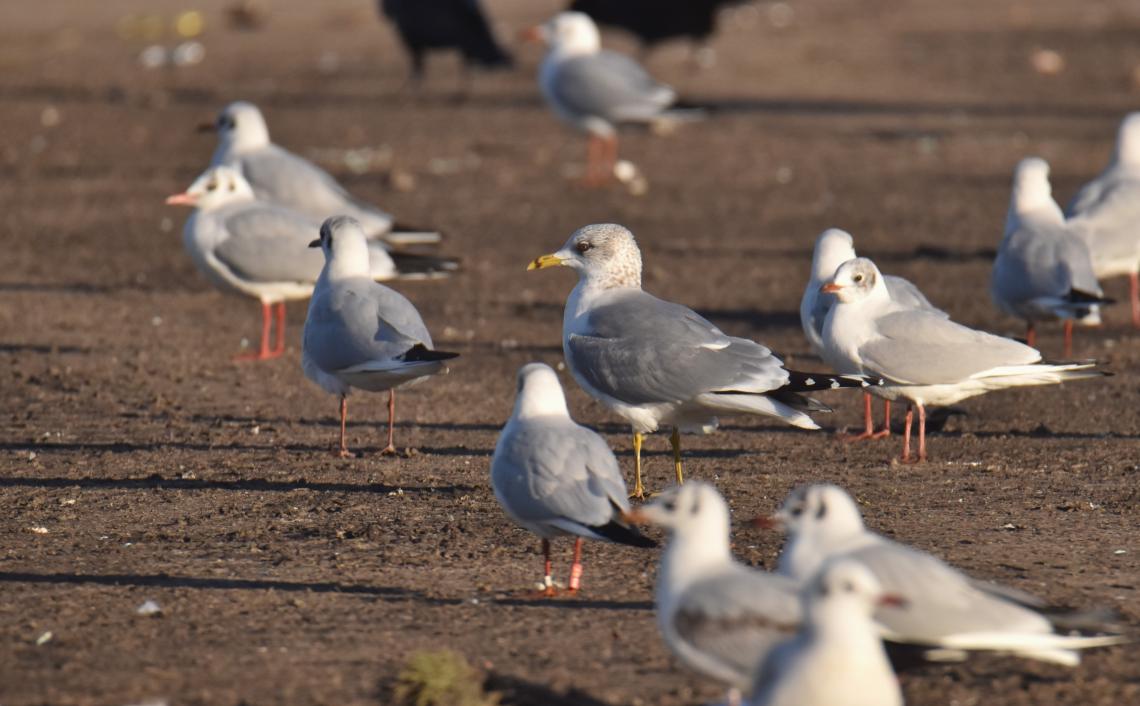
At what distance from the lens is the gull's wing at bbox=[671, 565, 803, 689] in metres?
4.41

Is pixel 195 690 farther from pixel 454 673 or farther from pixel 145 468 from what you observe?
pixel 145 468

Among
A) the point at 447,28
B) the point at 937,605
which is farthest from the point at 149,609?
the point at 447,28

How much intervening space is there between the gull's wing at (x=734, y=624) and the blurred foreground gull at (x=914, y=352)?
3.42m

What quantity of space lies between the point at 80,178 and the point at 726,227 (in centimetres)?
→ 620

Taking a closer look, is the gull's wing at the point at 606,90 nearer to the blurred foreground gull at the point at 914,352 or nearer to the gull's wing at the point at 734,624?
the blurred foreground gull at the point at 914,352

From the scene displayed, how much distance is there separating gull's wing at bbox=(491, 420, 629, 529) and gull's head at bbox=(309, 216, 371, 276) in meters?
2.68

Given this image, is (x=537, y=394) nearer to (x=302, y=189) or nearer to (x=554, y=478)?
(x=554, y=478)

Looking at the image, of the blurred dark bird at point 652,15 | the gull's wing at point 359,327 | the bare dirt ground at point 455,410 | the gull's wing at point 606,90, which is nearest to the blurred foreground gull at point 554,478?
the bare dirt ground at point 455,410

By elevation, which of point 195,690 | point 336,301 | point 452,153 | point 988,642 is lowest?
point 195,690

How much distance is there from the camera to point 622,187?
16266 mm

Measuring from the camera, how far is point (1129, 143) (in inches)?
465

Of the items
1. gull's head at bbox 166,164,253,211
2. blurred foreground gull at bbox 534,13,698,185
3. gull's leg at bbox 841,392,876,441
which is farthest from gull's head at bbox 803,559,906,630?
blurred foreground gull at bbox 534,13,698,185

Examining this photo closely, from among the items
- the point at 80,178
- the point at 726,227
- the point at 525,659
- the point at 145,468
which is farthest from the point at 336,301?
the point at 80,178

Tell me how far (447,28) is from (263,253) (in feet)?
37.7
